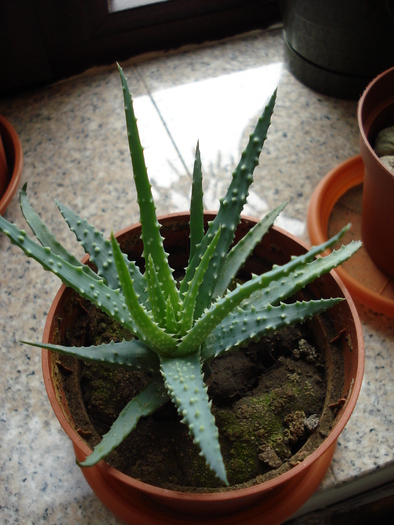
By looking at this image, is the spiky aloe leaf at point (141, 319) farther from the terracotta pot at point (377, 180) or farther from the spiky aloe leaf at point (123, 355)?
the terracotta pot at point (377, 180)

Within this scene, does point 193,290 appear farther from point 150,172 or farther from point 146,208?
point 150,172

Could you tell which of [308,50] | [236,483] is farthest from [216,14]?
[236,483]

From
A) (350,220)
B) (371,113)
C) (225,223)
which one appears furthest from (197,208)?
(350,220)

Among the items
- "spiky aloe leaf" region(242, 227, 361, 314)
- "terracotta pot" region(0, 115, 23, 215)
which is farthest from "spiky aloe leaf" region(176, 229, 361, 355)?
"terracotta pot" region(0, 115, 23, 215)

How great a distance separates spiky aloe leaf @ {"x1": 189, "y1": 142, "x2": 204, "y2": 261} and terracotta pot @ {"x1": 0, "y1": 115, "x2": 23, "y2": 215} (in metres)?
0.56

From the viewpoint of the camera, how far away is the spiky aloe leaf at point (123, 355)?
22.7 inches

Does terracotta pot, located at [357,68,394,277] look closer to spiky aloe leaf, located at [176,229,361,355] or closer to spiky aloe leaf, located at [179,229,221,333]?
spiky aloe leaf, located at [176,229,361,355]

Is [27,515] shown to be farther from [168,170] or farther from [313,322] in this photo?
[168,170]

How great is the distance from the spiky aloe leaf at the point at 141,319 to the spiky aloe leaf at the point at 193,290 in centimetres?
2

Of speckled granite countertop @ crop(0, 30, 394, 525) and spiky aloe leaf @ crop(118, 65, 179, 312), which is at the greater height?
spiky aloe leaf @ crop(118, 65, 179, 312)

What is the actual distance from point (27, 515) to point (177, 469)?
0.96 ft

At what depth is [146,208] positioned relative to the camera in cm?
61

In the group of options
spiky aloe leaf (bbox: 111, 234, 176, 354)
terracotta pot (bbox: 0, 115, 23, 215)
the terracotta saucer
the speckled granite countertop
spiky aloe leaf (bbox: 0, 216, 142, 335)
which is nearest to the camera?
spiky aloe leaf (bbox: 111, 234, 176, 354)

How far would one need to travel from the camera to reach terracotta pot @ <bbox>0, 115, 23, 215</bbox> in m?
1.09
